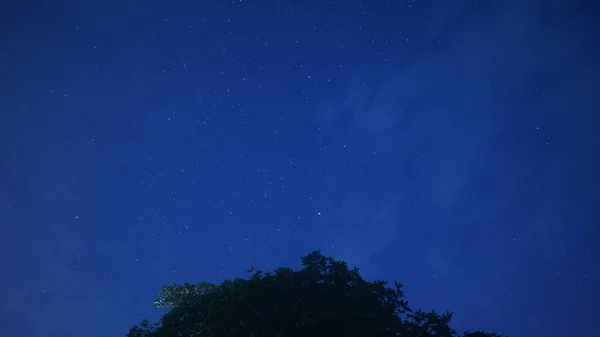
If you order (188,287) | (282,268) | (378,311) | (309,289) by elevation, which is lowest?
(378,311)

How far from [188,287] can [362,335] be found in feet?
40.0

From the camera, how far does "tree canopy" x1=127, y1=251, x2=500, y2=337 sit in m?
14.2

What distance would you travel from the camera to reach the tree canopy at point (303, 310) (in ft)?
46.6

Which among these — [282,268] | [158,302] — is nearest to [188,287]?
[158,302]

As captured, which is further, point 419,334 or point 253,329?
point 419,334

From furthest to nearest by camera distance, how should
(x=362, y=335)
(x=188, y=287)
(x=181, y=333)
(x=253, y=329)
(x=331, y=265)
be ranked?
(x=188, y=287) → (x=331, y=265) → (x=181, y=333) → (x=362, y=335) → (x=253, y=329)

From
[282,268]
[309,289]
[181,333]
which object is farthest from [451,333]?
[181,333]

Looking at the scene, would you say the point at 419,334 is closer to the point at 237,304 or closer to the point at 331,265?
the point at 331,265

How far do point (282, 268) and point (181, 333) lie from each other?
5571mm

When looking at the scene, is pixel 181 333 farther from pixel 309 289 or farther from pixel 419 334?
pixel 419 334

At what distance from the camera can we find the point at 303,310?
14852 mm

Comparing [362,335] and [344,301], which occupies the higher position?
[344,301]

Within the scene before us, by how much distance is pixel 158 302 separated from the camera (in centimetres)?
2262

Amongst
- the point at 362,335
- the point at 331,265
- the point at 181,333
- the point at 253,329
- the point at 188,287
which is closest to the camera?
the point at 253,329
